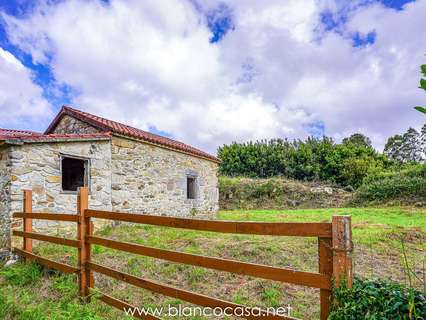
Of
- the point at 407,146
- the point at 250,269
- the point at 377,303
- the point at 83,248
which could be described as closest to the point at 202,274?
the point at 83,248

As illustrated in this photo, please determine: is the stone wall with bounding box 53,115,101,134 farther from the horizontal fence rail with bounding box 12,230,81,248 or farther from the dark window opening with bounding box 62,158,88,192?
the horizontal fence rail with bounding box 12,230,81,248

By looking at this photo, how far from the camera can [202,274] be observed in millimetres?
4777

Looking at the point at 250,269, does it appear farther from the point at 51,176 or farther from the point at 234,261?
the point at 51,176

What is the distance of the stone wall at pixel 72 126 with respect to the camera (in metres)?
9.70

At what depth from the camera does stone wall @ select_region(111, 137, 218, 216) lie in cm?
896

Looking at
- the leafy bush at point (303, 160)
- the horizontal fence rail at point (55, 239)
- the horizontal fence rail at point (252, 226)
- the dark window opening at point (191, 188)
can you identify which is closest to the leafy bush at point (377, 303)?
the horizontal fence rail at point (252, 226)

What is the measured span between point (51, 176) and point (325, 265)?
7.14 meters

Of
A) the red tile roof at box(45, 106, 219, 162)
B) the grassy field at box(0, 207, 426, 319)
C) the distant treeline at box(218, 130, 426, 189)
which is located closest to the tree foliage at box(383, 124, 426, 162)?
the distant treeline at box(218, 130, 426, 189)

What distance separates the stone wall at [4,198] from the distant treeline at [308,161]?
61.0ft

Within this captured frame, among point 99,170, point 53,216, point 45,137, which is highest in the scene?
point 45,137

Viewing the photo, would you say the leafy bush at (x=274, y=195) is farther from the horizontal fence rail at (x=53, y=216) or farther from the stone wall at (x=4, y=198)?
→ the horizontal fence rail at (x=53, y=216)

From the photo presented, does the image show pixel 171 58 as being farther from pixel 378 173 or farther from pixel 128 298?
pixel 378 173

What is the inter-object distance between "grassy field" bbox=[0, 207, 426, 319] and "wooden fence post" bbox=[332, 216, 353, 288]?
1.70m

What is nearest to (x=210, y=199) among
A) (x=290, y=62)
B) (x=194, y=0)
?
(x=290, y=62)
